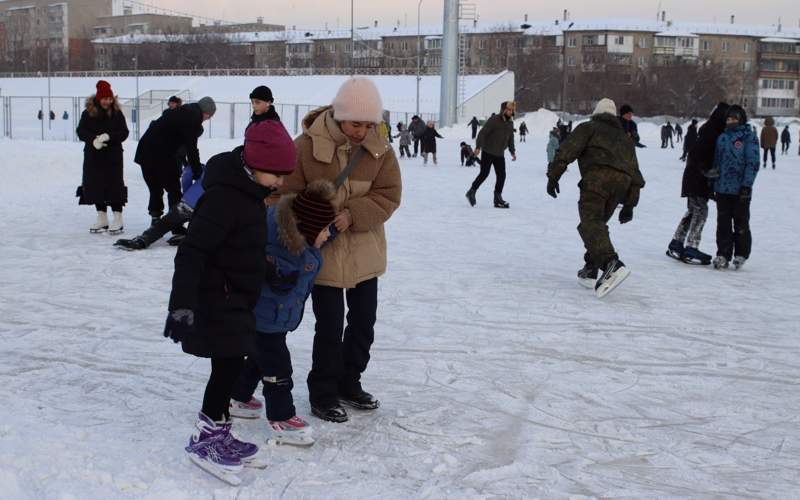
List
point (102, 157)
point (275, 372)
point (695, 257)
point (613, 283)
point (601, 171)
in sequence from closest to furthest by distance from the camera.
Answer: point (275, 372) → point (613, 283) → point (601, 171) → point (695, 257) → point (102, 157)

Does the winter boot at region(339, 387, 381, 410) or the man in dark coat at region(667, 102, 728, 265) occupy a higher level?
the man in dark coat at region(667, 102, 728, 265)

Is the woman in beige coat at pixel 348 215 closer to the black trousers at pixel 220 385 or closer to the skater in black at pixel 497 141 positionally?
the black trousers at pixel 220 385

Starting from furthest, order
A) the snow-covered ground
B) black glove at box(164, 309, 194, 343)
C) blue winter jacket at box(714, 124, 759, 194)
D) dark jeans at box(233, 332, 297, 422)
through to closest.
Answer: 1. blue winter jacket at box(714, 124, 759, 194)
2. dark jeans at box(233, 332, 297, 422)
3. the snow-covered ground
4. black glove at box(164, 309, 194, 343)

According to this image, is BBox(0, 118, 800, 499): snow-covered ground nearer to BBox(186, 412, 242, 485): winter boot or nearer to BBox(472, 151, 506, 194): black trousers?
BBox(186, 412, 242, 485): winter boot

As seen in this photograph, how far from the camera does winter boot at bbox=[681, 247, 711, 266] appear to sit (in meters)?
8.79

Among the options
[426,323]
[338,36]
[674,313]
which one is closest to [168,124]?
[426,323]

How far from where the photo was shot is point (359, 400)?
4.23 metres

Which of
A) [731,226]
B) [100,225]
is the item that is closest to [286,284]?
[731,226]

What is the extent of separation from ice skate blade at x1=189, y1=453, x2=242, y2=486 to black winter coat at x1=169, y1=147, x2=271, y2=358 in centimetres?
41

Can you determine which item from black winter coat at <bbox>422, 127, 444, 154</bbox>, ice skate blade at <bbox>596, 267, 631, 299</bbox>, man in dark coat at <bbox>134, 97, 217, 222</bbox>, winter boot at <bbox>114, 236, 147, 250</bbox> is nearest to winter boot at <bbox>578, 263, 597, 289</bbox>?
ice skate blade at <bbox>596, 267, 631, 299</bbox>

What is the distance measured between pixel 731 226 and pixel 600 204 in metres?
2.02

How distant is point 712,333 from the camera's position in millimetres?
6121

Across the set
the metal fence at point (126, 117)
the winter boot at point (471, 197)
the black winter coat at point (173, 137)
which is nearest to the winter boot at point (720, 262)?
the black winter coat at point (173, 137)

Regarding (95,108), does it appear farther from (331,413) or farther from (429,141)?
(429,141)
